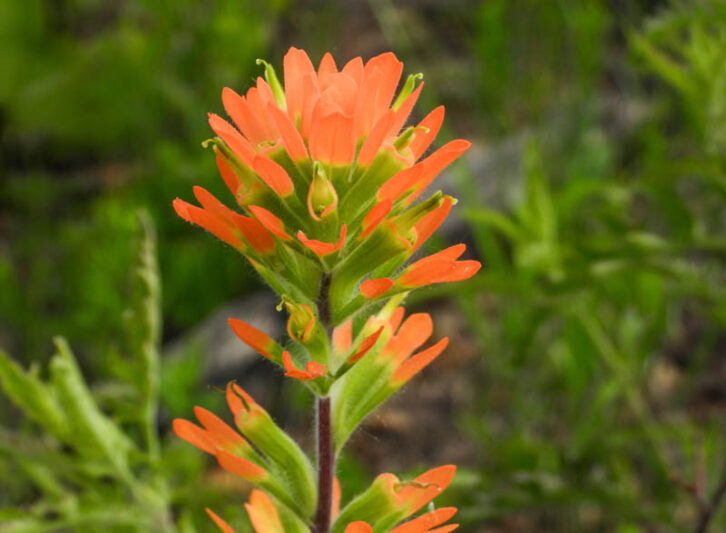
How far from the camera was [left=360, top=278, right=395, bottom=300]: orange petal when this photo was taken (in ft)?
1.96

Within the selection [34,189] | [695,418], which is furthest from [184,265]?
[695,418]

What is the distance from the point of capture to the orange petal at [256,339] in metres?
0.63

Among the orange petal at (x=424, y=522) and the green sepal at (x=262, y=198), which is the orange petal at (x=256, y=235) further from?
the orange petal at (x=424, y=522)

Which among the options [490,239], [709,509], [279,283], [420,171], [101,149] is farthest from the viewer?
[101,149]

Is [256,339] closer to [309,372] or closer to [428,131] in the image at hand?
[309,372]

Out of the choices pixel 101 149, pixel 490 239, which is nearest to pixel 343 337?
pixel 490 239

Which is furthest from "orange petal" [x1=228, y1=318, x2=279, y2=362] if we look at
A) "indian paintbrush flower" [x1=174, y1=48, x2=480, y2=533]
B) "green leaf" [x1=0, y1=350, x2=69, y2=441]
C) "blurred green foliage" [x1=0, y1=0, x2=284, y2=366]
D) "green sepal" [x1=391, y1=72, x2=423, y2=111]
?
"blurred green foliage" [x1=0, y1=0, x2=284, y2=366]

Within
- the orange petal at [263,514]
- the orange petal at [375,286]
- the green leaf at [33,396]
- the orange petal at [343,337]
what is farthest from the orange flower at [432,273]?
the green leaf at [33,396]

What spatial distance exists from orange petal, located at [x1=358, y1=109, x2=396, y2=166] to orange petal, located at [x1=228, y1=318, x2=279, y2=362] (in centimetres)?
16

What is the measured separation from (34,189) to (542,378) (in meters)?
2.26

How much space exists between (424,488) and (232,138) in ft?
1.14

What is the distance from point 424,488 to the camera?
2.34ft

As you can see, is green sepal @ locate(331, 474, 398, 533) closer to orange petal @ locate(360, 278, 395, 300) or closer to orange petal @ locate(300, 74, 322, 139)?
orange petal @ locate(360, 278, 395, 300)

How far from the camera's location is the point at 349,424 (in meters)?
0.74
